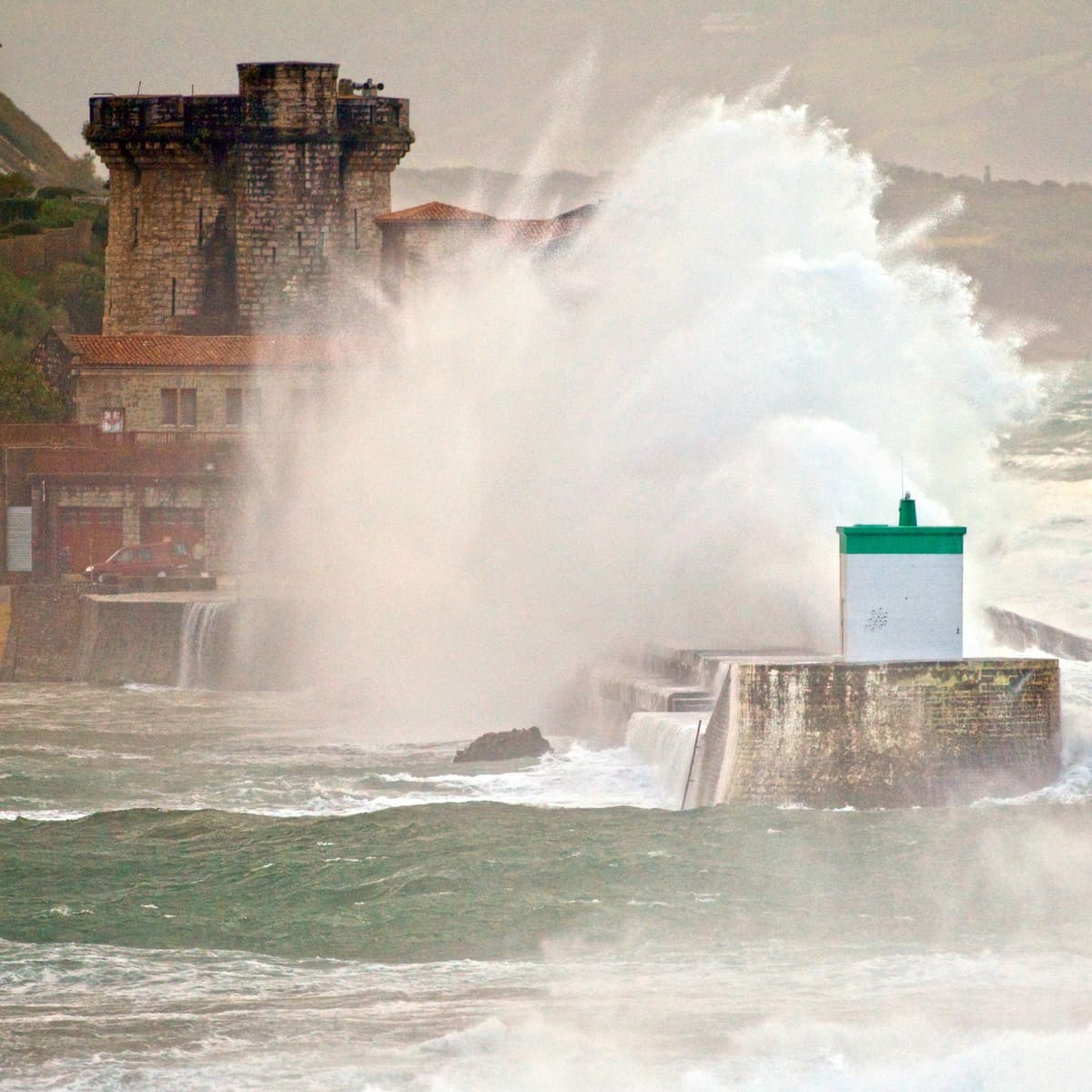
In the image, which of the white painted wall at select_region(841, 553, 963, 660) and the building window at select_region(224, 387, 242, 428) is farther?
the building window at select_region(224, 387, 242, 428)

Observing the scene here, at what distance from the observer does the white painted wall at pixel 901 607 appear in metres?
15.7

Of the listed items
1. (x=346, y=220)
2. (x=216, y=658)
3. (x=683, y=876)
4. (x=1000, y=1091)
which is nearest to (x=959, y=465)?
(x=216, y=658)

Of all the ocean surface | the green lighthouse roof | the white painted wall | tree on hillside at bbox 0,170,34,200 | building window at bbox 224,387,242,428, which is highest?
tree on hillside at bbox 0,170,34,200

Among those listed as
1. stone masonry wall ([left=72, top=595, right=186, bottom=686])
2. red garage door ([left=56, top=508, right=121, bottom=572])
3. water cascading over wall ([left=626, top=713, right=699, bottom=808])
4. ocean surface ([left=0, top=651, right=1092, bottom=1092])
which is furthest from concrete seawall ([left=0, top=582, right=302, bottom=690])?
water cascading over wall ([left=626, top=713, right=699, bottom=808])

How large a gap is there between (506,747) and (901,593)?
4916 mm

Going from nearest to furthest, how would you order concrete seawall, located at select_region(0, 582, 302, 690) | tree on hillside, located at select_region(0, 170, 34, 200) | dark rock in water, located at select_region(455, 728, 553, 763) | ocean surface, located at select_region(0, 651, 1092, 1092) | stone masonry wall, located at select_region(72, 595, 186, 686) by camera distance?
ocean surface, located at select_region(0, 651, 1092, 1092) → dark rock in water, located at select_region(455, 728, 553, 763) → concrete seawall, located at select_region(0, 582, 302, 690) → stone masonry wall, located at select_region(72, 595, 186, 686) → tree on hillside, located at select_region(0, 170, 34, 200)

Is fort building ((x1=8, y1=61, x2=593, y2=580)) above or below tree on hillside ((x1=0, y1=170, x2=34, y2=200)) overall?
below

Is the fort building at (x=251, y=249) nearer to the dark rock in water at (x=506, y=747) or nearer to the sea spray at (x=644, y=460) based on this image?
the sea spray at (x=644, y=460)

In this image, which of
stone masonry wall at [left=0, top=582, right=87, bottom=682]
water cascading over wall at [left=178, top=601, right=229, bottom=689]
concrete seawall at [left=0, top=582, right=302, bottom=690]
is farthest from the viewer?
stone masonry wall at [left=0, top=582, right=87, bottom=682]

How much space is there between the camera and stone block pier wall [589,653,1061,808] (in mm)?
15461

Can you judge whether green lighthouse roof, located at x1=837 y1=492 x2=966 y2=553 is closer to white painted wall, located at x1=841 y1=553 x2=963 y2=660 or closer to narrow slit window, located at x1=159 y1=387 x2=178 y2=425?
white painted wall, located at x1=841 y1=553 x2=963 y2=660

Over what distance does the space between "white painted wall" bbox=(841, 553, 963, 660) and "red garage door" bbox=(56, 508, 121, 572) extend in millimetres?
24960

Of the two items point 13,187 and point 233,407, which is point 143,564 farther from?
point 13,187

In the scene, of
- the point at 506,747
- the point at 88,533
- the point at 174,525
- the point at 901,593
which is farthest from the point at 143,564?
the point at 901,593
